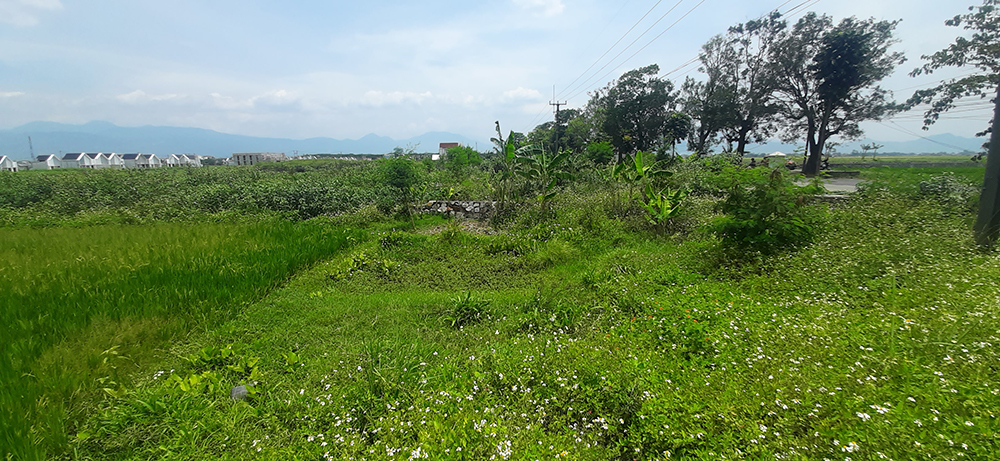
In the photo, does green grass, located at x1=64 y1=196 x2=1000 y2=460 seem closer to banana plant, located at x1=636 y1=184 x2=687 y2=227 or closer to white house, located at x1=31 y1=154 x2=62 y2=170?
banana plant, located at x1=636 y1=184 x2=687 y2=227

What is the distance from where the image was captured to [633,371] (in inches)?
123

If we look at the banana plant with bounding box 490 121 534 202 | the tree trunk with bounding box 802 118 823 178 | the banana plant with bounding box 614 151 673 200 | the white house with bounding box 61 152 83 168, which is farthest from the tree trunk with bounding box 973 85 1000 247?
the white house with bounding box 61 152 83 168

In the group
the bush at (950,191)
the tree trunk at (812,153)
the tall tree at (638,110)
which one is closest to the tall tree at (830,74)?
the tree trunk at (812,153)

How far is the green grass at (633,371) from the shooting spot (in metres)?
2.33

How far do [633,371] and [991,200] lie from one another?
5.47m

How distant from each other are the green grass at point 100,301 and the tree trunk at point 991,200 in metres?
9.43

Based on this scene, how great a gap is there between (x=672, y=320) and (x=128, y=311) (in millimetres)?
6181

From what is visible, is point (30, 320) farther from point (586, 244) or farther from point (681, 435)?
point (586, 244)

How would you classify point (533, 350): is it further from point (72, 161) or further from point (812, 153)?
point (72, 161)

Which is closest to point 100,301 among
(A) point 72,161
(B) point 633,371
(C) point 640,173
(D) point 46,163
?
(B) point 633,371

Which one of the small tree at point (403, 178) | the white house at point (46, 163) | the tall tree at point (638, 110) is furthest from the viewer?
the white house at point (46, 163)

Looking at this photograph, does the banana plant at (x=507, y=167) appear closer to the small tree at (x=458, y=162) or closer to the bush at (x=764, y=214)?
the bush at (x=764, y=214)

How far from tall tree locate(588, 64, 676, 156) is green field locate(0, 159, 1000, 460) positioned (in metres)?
24.6

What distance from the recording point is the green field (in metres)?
2.46
